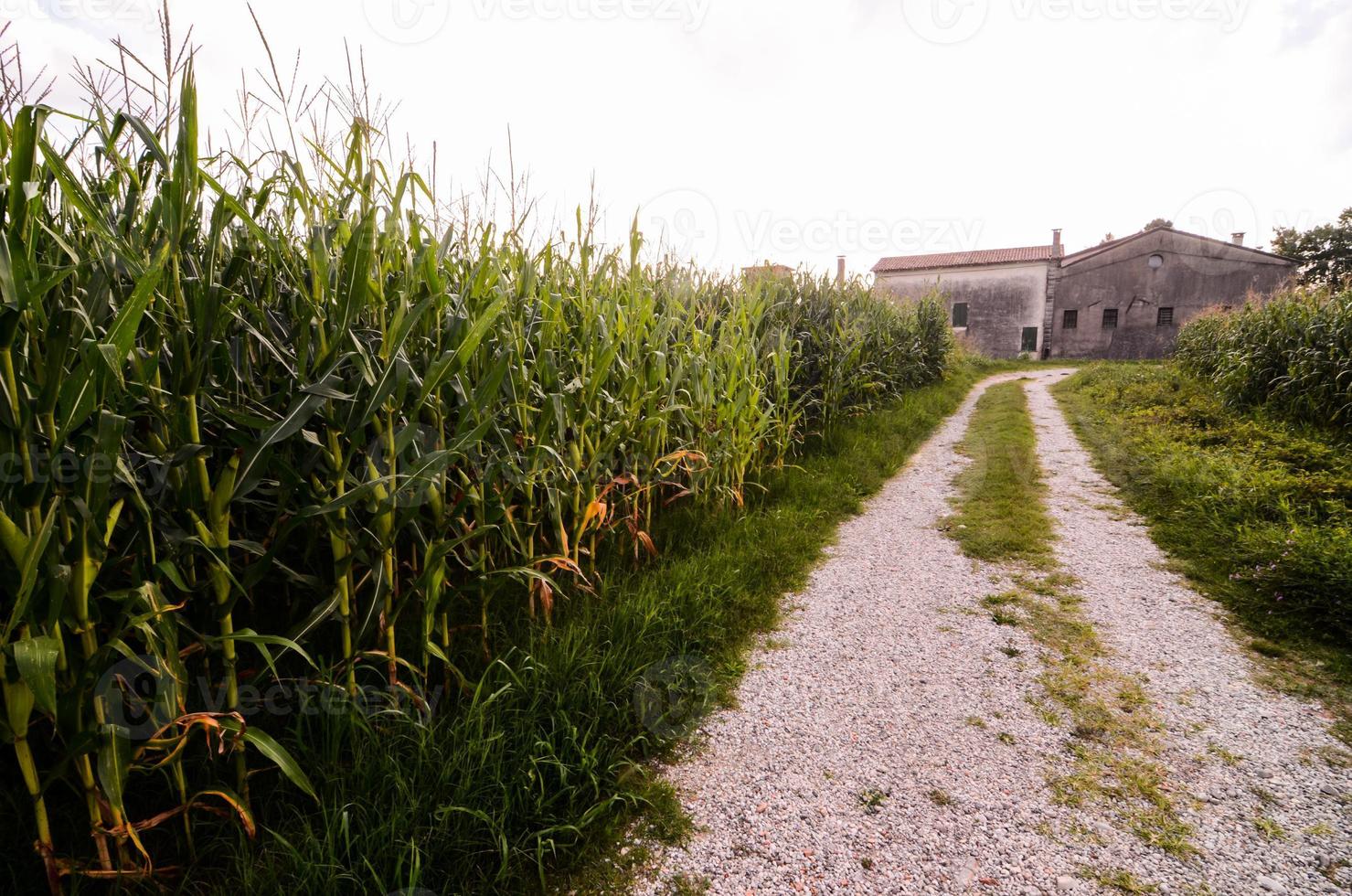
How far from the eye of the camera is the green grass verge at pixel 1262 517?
10.0 feet

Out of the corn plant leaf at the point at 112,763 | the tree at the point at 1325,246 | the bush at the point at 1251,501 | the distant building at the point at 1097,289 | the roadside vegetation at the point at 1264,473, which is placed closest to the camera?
the corn plant leaf at the point at 112,763

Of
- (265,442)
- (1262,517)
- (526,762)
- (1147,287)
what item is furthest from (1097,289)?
(265,442)

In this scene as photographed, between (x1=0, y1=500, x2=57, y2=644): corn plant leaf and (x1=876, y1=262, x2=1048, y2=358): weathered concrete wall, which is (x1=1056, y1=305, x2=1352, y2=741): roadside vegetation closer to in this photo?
(x1=0, y1=500, x2=57, y2=644): corn plant leaf

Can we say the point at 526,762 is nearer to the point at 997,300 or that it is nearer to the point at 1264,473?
the point at 1264,473

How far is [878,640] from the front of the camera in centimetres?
325

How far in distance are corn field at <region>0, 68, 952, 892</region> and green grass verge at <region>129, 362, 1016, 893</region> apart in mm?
153

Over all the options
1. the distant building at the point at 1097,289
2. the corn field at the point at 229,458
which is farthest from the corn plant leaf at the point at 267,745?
the distant building at the point at 1097,289

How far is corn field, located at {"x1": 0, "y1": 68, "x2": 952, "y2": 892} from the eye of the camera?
134cm

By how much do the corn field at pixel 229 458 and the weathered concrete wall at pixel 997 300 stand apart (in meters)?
28.5

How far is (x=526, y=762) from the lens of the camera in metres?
2.00

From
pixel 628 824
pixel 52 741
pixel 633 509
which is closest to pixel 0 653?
pixel 52 741

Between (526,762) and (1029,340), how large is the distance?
3254cm

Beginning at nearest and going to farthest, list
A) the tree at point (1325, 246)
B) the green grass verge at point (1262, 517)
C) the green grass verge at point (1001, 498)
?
the green grass verge at point (1262, 517), the green grass verge at point (1001, 498), the tree at point (1325, 246)

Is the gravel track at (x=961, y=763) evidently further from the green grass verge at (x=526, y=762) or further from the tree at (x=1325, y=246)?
the tree at (x=1325, y=246)
